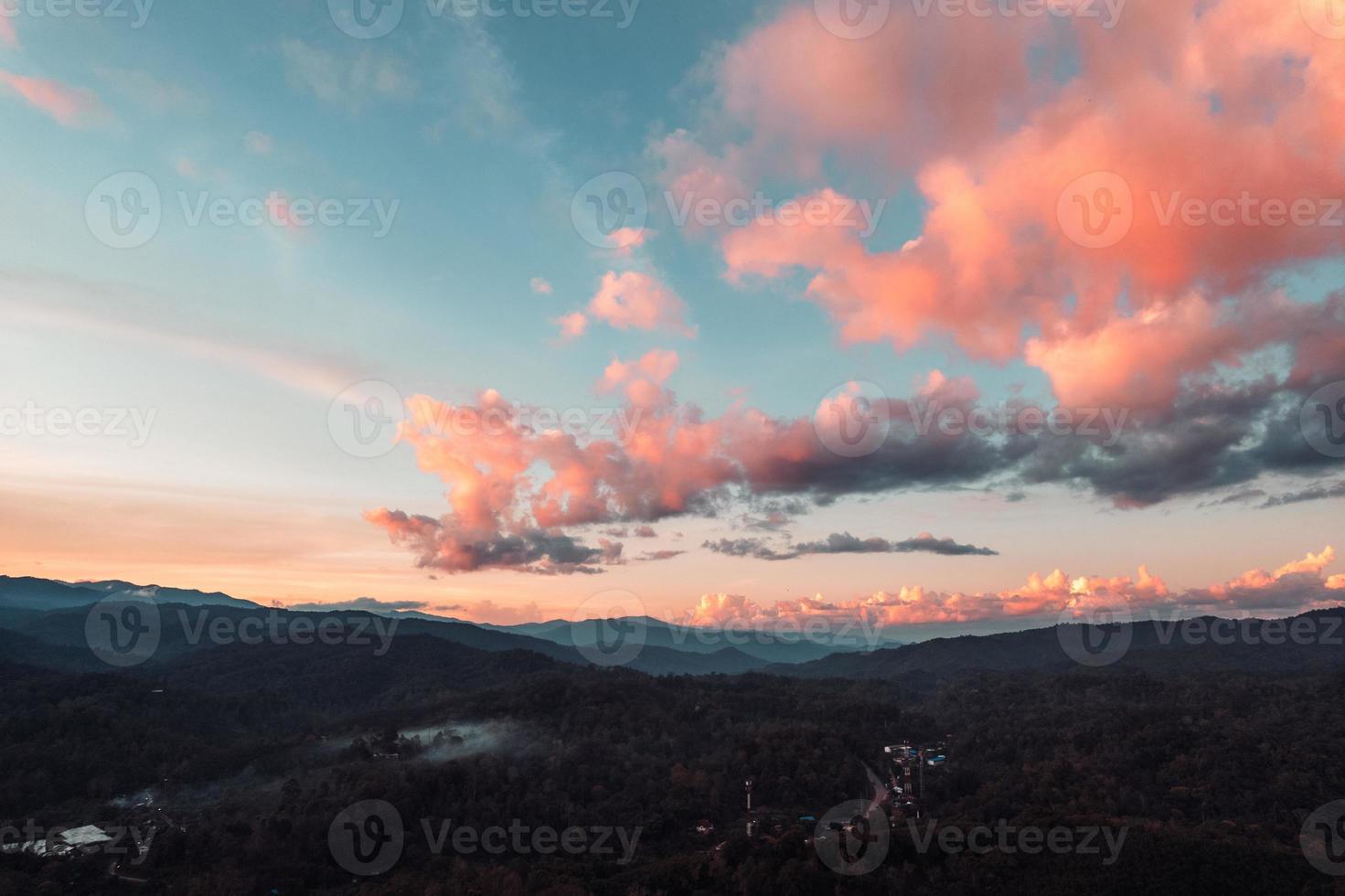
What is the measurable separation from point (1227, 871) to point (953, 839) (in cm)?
4275

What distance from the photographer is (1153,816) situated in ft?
633

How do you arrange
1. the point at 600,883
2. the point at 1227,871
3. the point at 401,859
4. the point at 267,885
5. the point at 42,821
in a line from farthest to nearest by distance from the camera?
1. the point at 42,821
2. the point at 401,859
3. the point at 267,885
4. the point at 600,883
5. the point at 1227,871

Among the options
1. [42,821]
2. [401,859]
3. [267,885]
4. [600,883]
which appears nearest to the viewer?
[600,883]

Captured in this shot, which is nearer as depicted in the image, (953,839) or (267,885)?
(953,839)

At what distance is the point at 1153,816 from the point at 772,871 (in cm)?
12554

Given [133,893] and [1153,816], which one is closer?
[133,893]

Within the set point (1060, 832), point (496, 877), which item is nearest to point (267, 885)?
point (496, 877)

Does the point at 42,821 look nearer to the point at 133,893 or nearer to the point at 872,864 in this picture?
the point at 133,893

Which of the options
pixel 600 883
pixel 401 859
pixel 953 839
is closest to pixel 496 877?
pixel 600 883

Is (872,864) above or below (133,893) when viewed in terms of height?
above

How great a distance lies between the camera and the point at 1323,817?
18650 centimetres

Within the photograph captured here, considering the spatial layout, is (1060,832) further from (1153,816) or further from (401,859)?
(401,859)

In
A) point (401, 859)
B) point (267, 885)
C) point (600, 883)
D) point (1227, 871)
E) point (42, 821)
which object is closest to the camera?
point (1227, 871)

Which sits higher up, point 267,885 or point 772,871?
point 772,871
